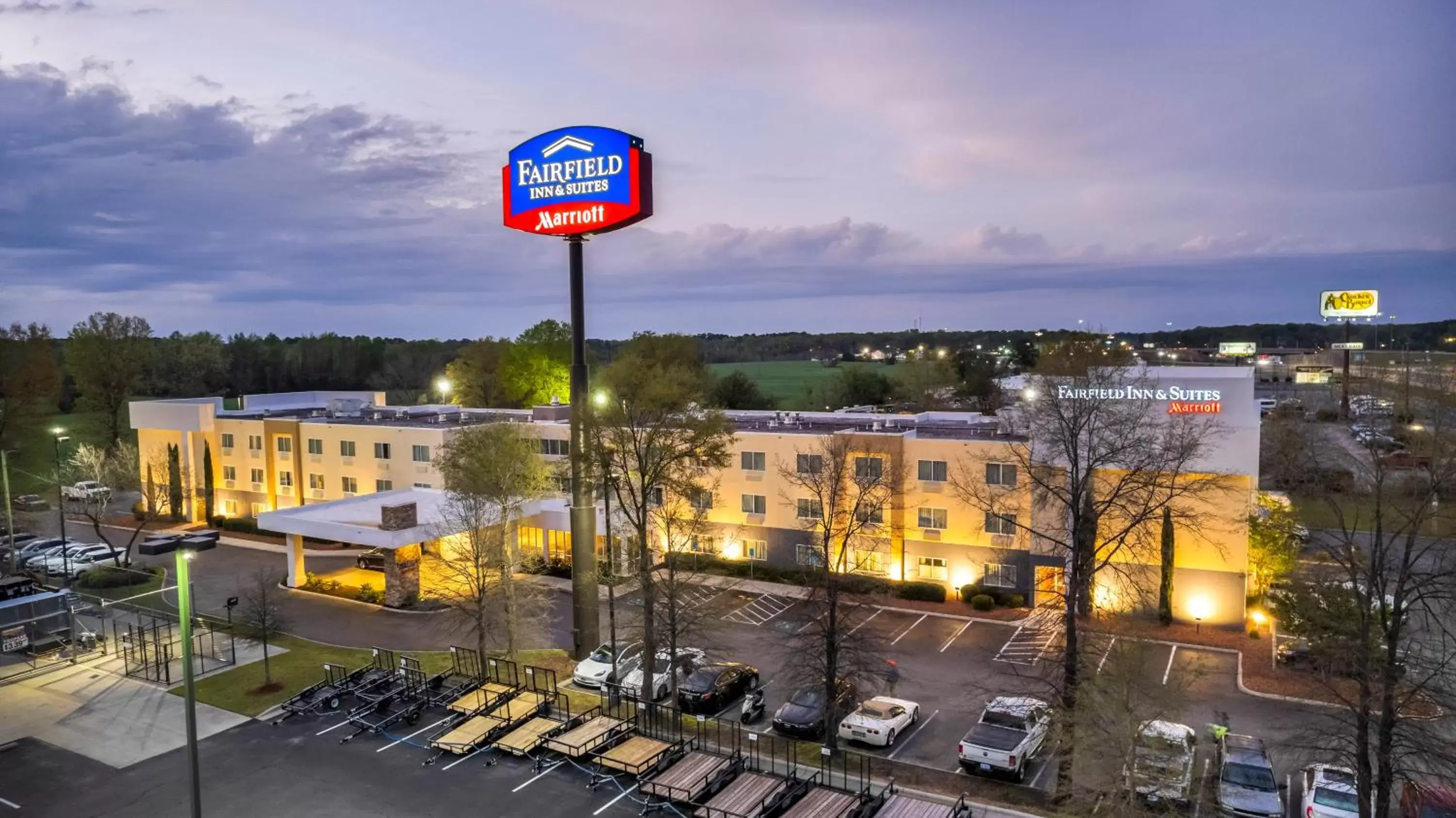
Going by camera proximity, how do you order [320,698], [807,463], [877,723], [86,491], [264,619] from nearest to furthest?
[877,723] → [320,698] → [264,619] → [807,463] → [86,491]

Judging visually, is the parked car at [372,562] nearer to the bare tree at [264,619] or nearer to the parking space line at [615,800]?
the bare tree at [264,619]

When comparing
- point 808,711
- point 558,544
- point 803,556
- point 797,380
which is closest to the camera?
point 808,711

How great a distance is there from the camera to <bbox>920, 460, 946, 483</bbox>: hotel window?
39688 mm

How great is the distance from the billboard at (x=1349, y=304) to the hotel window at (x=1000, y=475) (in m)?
84.1

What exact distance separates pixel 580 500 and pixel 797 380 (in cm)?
13464

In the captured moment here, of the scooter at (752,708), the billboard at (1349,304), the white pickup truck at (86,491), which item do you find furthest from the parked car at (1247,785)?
the billboard at (1349,304)

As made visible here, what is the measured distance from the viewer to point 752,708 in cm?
2586

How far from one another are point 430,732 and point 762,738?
906 centimetres

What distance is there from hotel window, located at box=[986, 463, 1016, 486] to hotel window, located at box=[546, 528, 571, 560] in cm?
2181

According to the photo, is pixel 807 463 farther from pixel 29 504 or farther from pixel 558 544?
pixel 29 504

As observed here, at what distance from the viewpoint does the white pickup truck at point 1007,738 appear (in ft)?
70.6

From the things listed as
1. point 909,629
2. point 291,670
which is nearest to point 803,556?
point 909,629

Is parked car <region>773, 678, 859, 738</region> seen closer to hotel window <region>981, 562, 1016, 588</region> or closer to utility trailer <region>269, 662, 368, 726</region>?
utility trailer <region>269, 662, 368, 726</region>

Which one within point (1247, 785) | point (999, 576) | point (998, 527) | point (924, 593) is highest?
point (998, 527)
